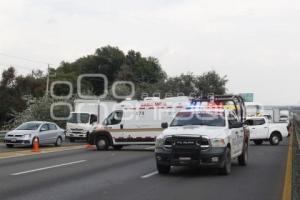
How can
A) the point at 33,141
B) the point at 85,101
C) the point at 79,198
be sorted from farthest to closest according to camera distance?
the point at 85,101 → the point at 33,141 → the point at 79,198

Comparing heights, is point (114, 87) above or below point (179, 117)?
above

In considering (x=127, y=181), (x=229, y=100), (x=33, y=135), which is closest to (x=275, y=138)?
(x=33, y=135)

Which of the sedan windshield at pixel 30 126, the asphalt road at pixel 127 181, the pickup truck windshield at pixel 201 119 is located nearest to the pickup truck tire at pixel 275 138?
the sedan windshield at pixel 30 126

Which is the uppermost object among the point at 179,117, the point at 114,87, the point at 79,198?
the point at 114,87

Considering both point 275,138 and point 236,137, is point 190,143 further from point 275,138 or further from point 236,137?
point 275,138

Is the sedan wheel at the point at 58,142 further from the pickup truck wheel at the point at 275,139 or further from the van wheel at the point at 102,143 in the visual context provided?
the pickup truck wheel at the point at 275,139

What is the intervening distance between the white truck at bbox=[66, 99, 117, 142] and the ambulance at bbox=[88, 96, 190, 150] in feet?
32.4

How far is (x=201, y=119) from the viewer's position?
17.2 metres

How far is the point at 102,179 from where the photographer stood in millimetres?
15242

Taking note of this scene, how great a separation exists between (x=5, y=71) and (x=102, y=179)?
5933 centimetres

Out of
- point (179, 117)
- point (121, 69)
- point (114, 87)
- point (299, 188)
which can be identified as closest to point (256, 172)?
point (179, 117)

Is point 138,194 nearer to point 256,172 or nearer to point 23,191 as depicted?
point 23,191

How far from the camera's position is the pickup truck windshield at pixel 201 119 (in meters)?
17.1

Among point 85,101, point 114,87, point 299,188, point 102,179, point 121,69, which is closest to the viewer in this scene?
point 299,188
